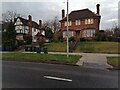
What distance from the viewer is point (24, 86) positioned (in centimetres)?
743

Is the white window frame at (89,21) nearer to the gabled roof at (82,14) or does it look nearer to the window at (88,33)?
the gabled roof at (82,14)

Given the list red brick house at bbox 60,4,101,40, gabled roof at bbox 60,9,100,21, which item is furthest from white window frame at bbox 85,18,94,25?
gabled roof at bbox 60,9,100,21

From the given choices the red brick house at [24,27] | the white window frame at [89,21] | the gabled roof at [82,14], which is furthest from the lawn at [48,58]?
the red brick house at [24,27]

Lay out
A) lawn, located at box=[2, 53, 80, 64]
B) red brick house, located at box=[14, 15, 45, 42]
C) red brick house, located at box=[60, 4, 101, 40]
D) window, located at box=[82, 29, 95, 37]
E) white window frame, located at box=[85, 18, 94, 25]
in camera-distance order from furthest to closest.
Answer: red brick house, located at box=[14, 15, 45, 42], white window frame, located at box=[85, 18, 94, 25], red brick house, located at box=[60, 4, 101, 40], window, located at box=[82, 29, 95, 37], lawn, located at box=[2, 53, 80, 64]

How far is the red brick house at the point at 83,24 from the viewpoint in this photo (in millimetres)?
48594

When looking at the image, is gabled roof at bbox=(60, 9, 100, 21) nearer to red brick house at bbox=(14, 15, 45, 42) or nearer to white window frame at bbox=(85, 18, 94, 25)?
white window frame at bbox=(85, 18, 94, 25)

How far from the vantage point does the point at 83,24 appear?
50719 mm

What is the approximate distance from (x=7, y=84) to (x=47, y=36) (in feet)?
225

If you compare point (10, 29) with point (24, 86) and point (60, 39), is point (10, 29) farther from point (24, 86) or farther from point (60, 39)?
point (24, 86)

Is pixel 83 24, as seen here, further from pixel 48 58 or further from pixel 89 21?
pixel 48 58

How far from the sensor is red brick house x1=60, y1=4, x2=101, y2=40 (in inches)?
1913

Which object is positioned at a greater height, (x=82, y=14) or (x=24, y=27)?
(x=82, y=14)

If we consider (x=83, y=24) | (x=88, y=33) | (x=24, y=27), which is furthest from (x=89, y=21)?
(x=24, y=27)

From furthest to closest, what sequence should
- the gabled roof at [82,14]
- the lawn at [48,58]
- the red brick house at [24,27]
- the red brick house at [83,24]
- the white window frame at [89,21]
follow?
the red brick house at [24,27] → the gabled roof at [82,14] → the white window frame at [89,21] → the red brick house at [83,24] → the lawn at [48,58]
